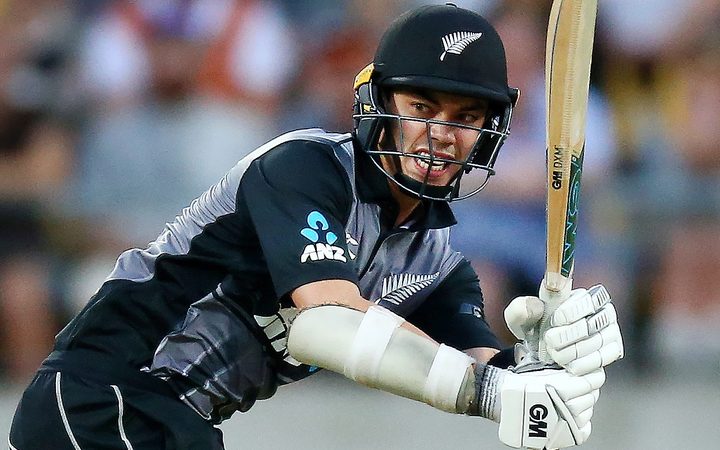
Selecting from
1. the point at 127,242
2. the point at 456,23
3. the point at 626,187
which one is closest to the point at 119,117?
the point at 127,242

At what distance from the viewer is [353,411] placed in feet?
18.2

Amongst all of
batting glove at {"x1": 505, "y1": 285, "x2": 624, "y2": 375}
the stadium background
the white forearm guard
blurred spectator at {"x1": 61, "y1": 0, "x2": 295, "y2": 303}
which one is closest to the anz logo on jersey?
the white forearm guard

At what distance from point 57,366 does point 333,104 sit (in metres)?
3.27

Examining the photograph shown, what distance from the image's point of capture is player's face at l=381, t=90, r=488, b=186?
2.64 meters

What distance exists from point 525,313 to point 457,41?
650 mm

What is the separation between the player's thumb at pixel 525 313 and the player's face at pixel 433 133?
0.43m

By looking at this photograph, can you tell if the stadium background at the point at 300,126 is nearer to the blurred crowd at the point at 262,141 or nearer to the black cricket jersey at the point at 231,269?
the blurred crowd at the point at 262,141

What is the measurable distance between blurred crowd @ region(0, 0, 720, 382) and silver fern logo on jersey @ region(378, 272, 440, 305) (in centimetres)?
266

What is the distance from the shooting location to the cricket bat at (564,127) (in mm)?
2312

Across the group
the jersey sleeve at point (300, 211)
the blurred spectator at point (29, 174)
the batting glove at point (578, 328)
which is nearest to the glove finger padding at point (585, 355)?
the batting glove at point (578, 328)

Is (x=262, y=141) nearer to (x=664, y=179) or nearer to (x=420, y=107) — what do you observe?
(x=664, y=179)

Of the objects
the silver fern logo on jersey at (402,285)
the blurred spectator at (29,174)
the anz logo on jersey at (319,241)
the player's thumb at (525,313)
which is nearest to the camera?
the player's thumb at (525,313)

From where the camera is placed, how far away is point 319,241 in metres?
2.41

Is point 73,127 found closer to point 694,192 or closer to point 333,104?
point 333,104
